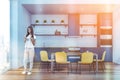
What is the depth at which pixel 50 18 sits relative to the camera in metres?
11.9

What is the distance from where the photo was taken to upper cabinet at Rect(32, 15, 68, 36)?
1188 cm

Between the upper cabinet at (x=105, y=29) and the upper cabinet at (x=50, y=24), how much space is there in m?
1.57

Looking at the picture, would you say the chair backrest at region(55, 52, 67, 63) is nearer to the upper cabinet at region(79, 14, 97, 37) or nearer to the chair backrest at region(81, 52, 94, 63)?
the chair backrest at region(81, 52, 94, 63)

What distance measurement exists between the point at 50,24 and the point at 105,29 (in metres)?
2.54

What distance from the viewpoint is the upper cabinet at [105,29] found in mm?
11578

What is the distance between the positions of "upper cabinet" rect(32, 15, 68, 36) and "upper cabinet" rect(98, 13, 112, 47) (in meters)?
1.57

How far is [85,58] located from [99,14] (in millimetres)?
4271

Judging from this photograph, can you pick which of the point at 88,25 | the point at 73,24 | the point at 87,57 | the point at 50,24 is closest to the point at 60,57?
the point at 87,57

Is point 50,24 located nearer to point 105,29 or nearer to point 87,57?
point 105,29

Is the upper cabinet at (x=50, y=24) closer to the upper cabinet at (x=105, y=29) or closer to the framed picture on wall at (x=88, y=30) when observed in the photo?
the framed picture on wall at (x=88, y=30)

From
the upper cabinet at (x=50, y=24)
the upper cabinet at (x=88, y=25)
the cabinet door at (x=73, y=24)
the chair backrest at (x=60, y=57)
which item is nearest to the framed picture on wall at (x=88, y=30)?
the upper cabinet at (x=88, y=25)

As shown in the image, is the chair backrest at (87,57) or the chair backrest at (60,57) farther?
the chair backrest at (60,57)

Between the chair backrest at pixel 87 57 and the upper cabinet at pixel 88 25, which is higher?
the upper cabinet at pixel 88 25

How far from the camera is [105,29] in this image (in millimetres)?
11695
